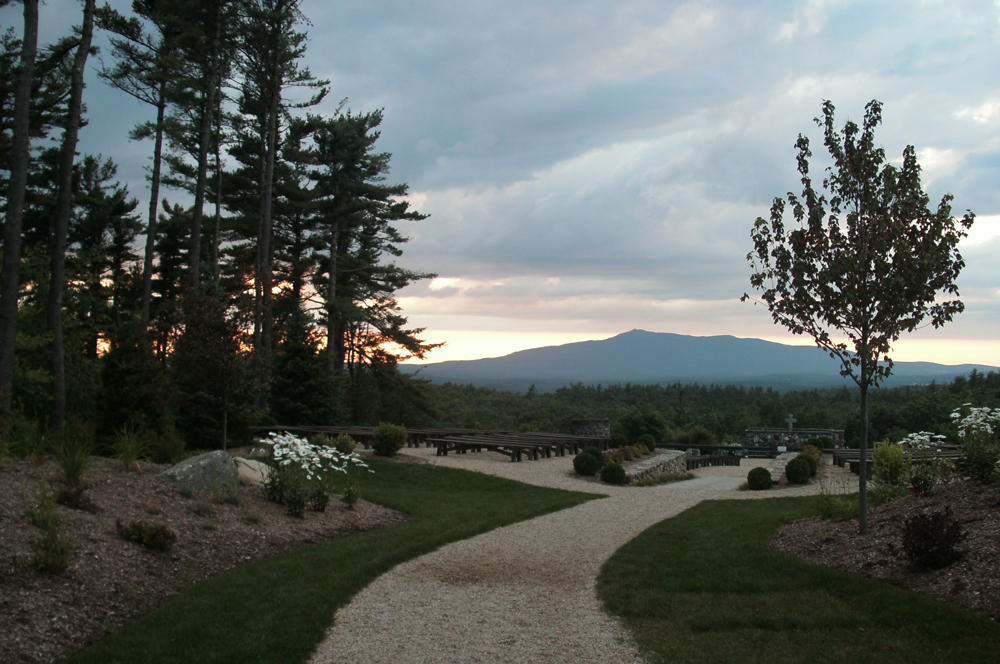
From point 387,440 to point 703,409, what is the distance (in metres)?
28.7

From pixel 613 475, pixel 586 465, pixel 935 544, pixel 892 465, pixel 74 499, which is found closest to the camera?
pixel 935 544

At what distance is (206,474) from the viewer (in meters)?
8.56

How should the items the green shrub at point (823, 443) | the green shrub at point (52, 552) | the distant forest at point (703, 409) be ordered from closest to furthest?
the green shrub at point (52, 552) < the green shrub at point (823, 443) < the distant forest at point (703, 409)

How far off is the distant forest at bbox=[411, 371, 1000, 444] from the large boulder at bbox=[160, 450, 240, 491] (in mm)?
17298

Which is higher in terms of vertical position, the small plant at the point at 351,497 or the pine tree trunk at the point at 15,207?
the pine tree trunk at the point at 15,207

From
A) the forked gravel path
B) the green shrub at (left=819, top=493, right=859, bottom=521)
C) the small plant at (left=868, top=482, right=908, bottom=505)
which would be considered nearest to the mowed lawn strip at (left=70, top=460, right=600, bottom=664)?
the forked gravel path

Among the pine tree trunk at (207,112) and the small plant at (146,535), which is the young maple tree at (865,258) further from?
the pine tree trunk at (207,112)

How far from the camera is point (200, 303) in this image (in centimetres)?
1191

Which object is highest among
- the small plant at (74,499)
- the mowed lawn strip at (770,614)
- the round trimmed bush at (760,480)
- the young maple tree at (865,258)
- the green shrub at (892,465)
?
the young maple tree at (865,258)

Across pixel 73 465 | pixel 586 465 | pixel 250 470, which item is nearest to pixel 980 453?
pixel 586 465

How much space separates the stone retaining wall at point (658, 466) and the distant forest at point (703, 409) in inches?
189

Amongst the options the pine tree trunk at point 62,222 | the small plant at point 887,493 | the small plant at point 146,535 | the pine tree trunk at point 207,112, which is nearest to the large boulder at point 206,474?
the small plant at point 146,535

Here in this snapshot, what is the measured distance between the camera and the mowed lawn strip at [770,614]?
13.5 ft

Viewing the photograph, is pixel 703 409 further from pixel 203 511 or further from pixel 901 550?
pixel 203 511
